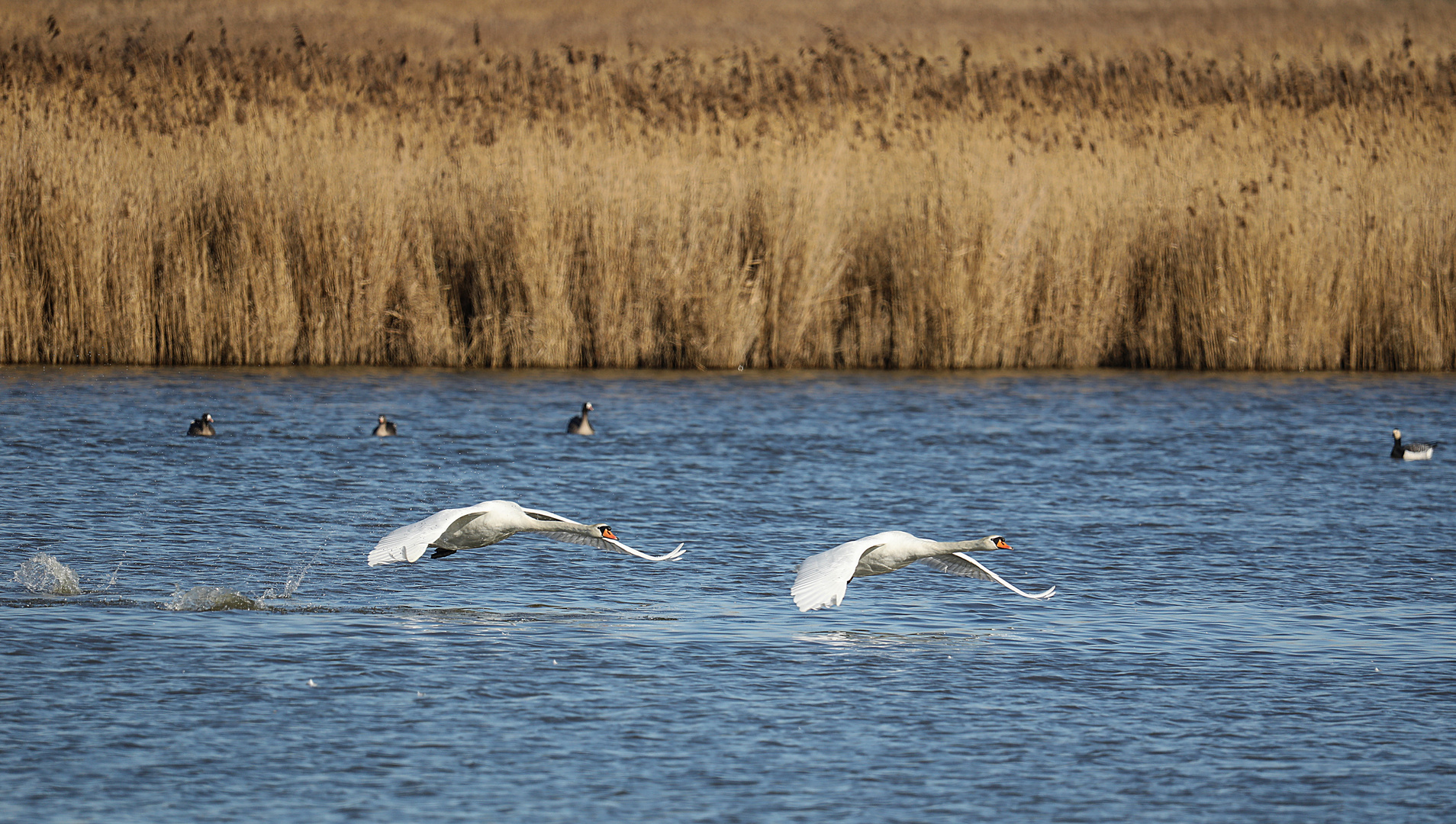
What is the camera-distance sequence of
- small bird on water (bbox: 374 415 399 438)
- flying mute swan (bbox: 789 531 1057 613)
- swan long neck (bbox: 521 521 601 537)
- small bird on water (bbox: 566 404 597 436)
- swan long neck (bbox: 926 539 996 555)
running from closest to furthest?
1. flying mute swan (bbox: 789 531 1057 613)
2. swan long neck (bbox: 521 521 601 537)
3. swan long neck (bbox: 926 539 996 555)
4. small bird on water (bbox: 374 415 399 438)
5. small bird on water (bbox: 566 404 597 436)

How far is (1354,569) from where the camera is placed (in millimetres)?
8102

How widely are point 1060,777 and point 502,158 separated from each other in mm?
10540

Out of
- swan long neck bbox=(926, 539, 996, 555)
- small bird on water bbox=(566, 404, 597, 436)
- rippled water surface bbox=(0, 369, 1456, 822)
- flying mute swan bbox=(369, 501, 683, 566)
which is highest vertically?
→ small bird on water bbox=(566, 404, 597, 436)

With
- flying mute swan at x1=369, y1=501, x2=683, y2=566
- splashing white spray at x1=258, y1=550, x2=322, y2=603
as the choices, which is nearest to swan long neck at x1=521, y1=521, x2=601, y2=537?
flying mute swan at x1=369, y1=501, x2=683, y2=566

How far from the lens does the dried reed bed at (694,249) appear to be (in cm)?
1431

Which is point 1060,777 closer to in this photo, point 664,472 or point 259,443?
point 664,472

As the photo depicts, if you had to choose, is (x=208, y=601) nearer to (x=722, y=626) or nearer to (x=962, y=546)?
(x=722, y=626)

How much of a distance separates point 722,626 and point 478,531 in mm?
1068

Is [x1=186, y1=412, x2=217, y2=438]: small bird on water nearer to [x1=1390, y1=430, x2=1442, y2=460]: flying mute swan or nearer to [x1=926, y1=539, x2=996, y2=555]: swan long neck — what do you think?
[x1=926, y1=539, x2=996, y2=555]: swan long neck

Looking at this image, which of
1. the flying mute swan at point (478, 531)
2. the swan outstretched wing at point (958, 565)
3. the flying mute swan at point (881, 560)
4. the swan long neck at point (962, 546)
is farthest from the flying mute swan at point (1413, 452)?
the flying mute swan at point (478, 531)

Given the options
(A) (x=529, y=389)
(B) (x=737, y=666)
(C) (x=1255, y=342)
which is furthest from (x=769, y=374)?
(B) (x=737, y=666)

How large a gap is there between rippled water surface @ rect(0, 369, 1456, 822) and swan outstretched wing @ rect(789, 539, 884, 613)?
0.98ft

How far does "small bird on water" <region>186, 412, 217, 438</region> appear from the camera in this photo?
11616 mm

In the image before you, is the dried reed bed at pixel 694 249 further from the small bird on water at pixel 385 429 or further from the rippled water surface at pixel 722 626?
the small bird on water at pixel 385 429
